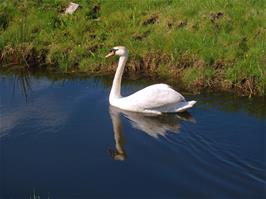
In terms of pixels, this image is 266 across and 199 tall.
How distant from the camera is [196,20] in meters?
14.5

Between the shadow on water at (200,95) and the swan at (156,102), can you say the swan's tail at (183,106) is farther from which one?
the shadow on water at (200,95)

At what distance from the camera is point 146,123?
36.9 feet

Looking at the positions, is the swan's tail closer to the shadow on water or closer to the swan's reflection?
the swan's reflection

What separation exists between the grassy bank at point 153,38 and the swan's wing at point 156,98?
1413 mm

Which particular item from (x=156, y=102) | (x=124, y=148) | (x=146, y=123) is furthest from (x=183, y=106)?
(x=124, y=148)

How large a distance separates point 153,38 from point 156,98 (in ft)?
10.2

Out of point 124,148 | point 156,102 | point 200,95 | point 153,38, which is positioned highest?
point 153,38

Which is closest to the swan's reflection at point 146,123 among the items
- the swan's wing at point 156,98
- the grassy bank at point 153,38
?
the swan's wing at point 156,98

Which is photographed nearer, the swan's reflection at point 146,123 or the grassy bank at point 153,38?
the swan's reflection at point 146,123

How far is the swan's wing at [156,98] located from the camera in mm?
11516

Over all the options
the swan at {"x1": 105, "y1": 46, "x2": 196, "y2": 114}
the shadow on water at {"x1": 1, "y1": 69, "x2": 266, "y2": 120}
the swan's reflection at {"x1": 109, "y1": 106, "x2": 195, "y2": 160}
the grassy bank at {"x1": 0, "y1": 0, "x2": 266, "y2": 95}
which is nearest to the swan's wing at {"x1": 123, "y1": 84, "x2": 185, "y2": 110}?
the swan at {"x1": 105, "y1": 46, "x2": 196, "y2": 114}

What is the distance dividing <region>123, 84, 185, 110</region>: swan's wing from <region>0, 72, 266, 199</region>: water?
0.21m

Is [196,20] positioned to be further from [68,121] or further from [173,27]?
[68,121]

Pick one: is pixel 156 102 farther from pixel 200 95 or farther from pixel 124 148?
pixel 124 148
